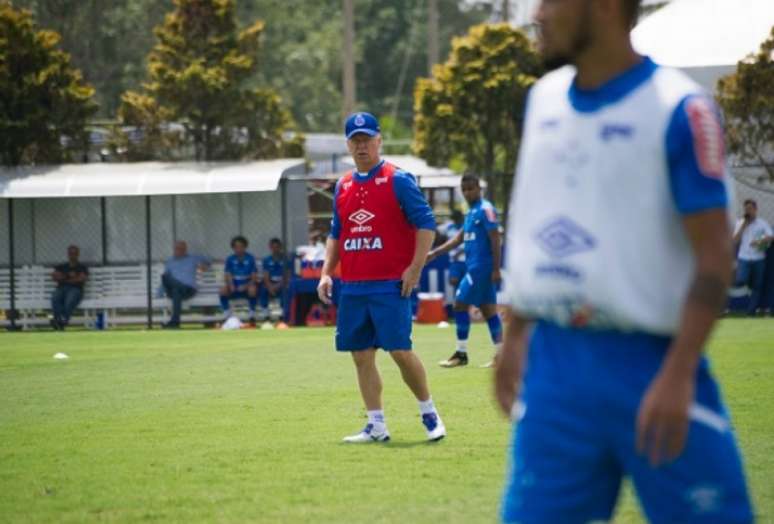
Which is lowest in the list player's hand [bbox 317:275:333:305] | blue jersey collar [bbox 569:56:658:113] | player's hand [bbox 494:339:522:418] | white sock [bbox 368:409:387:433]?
white sock [bbox 368:409:387:433]

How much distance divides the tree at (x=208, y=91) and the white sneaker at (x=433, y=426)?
22.9 metres

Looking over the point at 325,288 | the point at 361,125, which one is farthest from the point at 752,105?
the point at 361,125

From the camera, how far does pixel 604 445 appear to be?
411cm

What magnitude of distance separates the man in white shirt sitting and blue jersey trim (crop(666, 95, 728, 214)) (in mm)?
→ 25049

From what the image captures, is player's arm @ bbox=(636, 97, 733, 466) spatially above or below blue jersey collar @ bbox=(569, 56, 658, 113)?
below

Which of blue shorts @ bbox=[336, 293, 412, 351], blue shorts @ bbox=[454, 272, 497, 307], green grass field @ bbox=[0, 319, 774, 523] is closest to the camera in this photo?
green grass field @ bbox=[0, 319, 774, 523]

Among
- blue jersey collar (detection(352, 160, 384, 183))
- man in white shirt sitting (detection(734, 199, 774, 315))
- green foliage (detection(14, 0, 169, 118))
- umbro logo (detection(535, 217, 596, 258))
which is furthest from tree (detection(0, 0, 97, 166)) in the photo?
umbro logo (detection(535, 217, 596, 258))

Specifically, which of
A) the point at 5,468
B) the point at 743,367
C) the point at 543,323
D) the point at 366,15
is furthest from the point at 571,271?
the point at 366,15

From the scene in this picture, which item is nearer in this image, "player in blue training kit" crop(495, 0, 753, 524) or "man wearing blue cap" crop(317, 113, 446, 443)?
"player in blue training kit" crop(495, 0, 753, 524)

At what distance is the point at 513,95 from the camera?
3328cm

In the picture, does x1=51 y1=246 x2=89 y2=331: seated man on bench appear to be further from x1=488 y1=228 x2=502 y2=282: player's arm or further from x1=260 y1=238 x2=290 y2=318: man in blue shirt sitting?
x1=488 y1=228 x2=502 y2=282: player's arm


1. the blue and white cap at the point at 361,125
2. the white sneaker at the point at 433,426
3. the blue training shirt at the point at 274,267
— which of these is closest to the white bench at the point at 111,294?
the blue training shirt at the point at 274,267

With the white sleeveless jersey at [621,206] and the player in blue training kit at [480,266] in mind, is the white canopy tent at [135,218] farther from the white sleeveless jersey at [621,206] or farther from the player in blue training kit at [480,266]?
the white sleeveless jersey at [621,206]

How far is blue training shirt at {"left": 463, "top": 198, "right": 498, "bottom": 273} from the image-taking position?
18.2m
